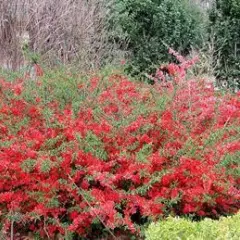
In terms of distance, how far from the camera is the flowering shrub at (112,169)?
14.5 ft

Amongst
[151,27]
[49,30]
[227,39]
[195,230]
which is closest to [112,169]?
[195,230]

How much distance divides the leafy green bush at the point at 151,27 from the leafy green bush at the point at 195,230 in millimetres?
7245

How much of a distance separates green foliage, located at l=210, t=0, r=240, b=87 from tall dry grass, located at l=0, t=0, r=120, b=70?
82.6 inches

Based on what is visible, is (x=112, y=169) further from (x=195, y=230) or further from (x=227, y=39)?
(x=227, y=39)

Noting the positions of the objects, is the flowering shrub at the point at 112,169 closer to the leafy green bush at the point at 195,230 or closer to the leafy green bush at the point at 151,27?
the leafy green bush at the point at 195,230

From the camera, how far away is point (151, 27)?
10.7 m

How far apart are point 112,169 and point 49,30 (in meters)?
5.91

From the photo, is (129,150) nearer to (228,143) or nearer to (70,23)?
(228,143)

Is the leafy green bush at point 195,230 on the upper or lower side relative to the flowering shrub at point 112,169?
upper

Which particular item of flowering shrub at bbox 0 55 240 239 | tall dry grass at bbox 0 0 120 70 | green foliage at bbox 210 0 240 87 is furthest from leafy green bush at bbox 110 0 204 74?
flowering shrub at bbox 0 55 240 239

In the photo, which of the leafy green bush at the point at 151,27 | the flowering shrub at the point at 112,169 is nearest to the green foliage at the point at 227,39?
the leafy green bush at the point at 151,27

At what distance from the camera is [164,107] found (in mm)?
5293

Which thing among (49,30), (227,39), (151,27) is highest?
(227,39)

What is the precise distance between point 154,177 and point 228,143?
2.58ft
